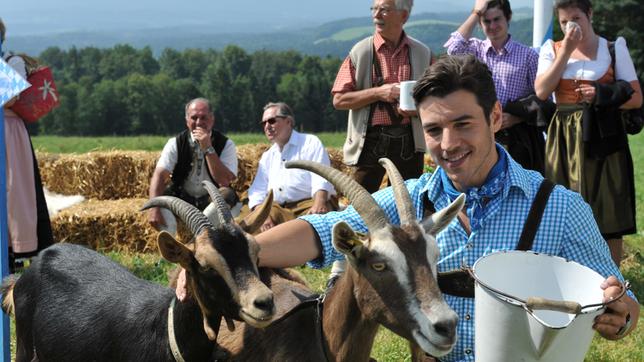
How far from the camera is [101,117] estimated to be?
40.0 metres

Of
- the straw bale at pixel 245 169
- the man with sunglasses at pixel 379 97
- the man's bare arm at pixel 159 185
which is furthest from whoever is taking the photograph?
the straw bale at pixel 245 169

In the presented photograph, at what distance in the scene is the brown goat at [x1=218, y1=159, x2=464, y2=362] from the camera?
2732 millimetres

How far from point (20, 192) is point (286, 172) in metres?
2.74

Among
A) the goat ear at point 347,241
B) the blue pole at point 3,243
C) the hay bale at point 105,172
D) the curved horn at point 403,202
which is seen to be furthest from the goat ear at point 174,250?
the hay bale at point 105,172

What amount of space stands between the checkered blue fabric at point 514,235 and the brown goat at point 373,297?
0.20 m

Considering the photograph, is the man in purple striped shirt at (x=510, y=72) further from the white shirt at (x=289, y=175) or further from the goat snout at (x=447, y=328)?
the goat snout at (x=447, y=328)

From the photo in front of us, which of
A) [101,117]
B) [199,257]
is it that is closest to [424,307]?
[199,257]

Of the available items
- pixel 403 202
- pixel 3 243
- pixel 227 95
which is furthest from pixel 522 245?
pixel 227 95

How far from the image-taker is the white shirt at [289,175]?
26.4 ft

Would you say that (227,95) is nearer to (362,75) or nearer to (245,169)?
(245,169)

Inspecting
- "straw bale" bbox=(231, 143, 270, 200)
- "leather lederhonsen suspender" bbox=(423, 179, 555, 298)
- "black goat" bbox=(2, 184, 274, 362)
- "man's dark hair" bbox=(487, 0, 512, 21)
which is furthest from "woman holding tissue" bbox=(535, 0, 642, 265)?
"straw bale" bbox=(231, 143, 270, 200)

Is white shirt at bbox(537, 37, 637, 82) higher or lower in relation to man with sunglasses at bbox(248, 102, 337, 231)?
higher

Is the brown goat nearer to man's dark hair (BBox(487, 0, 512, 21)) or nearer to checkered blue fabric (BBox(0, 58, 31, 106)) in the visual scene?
checkered blue fabric (BBox(0, 58, 31, 106))

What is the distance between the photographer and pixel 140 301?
4.15 metres
